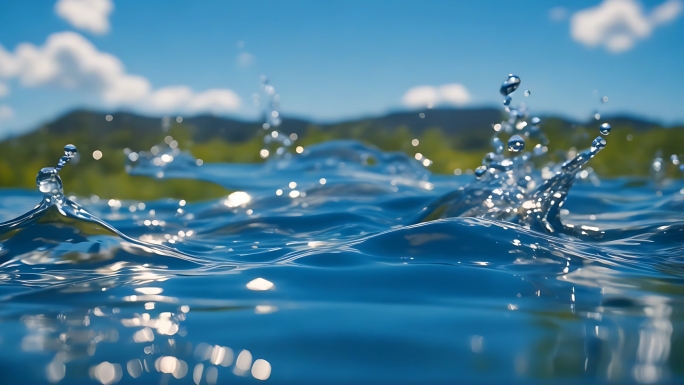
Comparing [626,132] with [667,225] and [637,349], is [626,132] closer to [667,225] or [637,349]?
[667,225]

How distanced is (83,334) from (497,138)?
349 centimetres

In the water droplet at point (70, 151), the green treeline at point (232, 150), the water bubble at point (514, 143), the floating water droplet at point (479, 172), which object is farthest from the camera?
the green treeline at point (232, 150)

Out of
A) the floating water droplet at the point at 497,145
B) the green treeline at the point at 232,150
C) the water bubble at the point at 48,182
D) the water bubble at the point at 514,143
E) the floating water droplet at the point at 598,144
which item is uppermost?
the green treeline at the point at 232,150

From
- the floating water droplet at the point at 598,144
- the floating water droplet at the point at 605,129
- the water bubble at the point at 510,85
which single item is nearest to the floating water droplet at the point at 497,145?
the water bubble at the point at 510,85

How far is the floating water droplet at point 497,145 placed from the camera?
436cm

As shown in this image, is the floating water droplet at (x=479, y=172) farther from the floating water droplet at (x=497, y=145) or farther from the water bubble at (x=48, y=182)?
the water bubble at (x=48, y=182)

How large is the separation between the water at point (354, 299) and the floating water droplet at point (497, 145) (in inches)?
25.4

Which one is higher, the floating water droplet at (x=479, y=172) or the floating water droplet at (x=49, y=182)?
the floating water droplet at (x=479, y=172)

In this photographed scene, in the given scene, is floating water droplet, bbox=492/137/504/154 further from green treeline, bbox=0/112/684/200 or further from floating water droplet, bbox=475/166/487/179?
green treeline, bbox=0/112/684/200

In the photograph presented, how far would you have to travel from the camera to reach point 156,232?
385 centimetres

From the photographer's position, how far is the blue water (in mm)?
1295

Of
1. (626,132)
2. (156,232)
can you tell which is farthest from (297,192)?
(626,132)

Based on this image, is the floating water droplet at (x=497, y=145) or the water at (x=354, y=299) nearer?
the water at (x=354, y=299)

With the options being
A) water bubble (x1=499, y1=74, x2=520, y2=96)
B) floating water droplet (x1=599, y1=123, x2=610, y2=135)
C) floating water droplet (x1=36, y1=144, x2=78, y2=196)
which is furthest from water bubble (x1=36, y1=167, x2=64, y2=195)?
floating water droplet (x1=599, y1=123, x2=610, y2=135)
